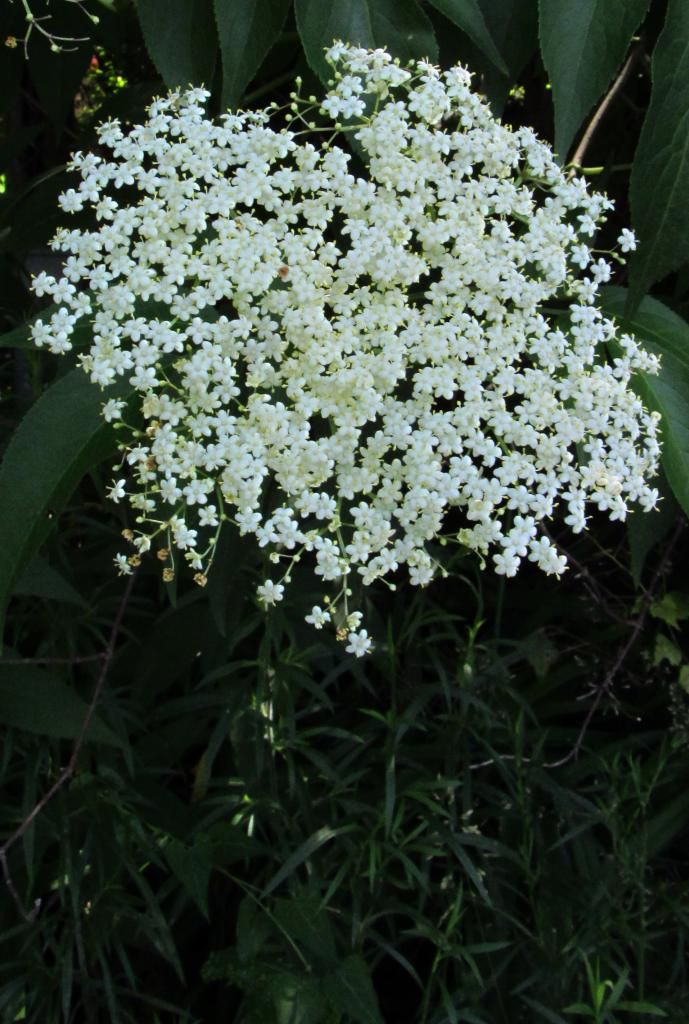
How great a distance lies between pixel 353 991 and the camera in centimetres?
121

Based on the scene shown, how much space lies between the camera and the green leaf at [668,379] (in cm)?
89

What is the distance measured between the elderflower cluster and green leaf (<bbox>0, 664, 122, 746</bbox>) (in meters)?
0.43

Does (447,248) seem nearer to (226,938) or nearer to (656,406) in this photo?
(656,406)

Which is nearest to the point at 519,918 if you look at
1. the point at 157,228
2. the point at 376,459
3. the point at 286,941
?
the point at 286,941

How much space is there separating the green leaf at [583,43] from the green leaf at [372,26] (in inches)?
3.8

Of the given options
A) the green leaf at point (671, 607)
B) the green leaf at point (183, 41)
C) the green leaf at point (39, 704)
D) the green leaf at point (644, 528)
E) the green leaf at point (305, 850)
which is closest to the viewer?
the green leaf at point (183, 41)

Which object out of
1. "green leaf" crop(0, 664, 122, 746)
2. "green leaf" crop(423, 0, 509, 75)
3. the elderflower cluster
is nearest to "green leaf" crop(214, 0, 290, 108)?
the elderflower cluster

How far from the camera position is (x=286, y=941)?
1310 mm

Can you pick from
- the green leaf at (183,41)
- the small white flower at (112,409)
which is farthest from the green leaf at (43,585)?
the green leaf at (183,41)

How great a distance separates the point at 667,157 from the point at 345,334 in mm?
309

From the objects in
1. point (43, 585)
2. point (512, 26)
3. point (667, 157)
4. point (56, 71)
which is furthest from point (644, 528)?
point (56, 71)

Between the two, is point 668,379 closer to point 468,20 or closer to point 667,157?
point 667,157

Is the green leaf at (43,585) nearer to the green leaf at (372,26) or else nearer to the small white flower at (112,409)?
the small white flower at (112,409)

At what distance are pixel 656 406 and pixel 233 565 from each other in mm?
400
